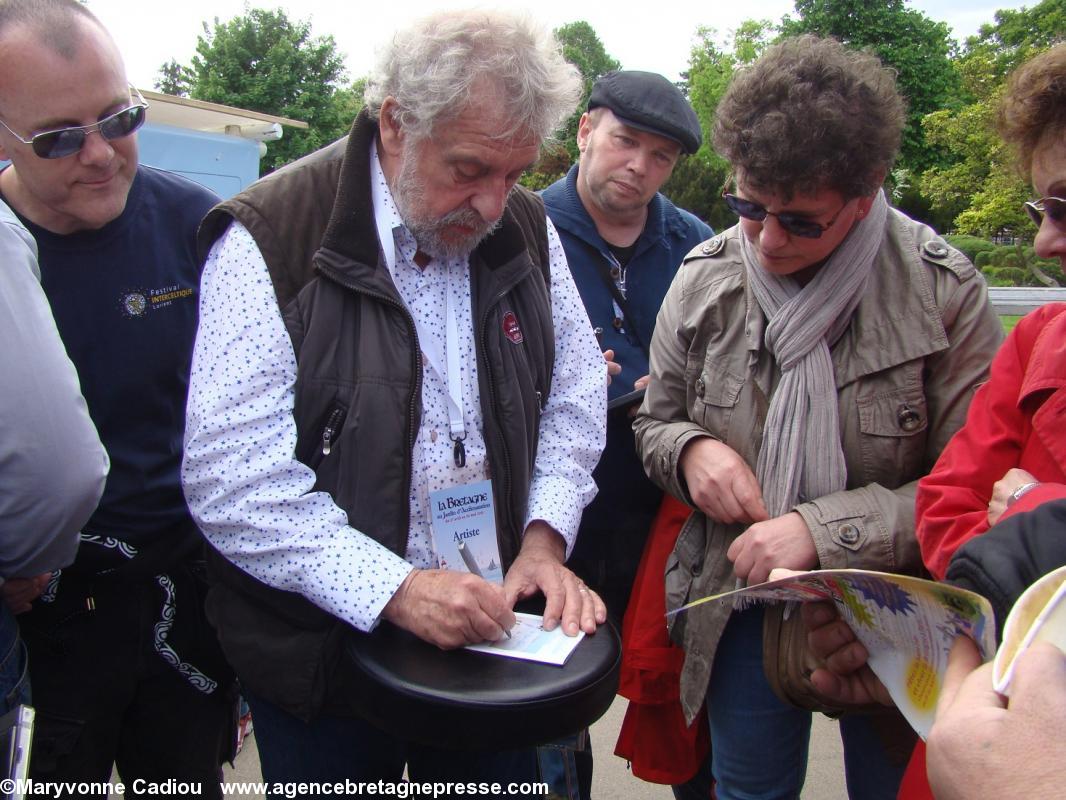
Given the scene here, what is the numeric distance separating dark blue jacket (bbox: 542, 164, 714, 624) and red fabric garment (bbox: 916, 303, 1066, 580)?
3.17ft

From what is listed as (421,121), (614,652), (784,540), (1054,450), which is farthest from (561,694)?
(421,121)

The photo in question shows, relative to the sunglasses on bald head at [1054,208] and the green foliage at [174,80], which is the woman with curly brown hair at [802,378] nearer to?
the sunglasses on bald head at [1054,208]

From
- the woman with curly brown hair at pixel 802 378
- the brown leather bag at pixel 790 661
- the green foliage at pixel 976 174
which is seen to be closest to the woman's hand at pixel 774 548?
the woman with curly brown hair at pixel 802 378

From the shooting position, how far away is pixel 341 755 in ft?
5.44

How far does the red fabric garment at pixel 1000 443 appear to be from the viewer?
4.42 feet

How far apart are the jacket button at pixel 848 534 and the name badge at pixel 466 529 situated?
2.22 feet

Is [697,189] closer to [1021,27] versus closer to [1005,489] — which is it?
[1005,489]

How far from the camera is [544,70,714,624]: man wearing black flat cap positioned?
2.77m

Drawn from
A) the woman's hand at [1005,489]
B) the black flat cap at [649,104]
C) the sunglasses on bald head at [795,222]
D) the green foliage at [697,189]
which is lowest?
the green foliage at [697,189]

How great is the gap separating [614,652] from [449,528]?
38cm

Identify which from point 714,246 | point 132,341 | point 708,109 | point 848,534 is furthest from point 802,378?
point 708,109

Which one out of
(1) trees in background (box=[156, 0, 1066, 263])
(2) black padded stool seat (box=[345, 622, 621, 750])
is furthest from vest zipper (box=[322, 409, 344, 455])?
(1) trees in background (box=[156, 0, 1066, 263])

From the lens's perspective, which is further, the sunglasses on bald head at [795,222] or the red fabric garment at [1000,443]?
the sunglasses on bald head at [795,222]

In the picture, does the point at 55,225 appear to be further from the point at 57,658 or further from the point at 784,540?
the point at 784,540
